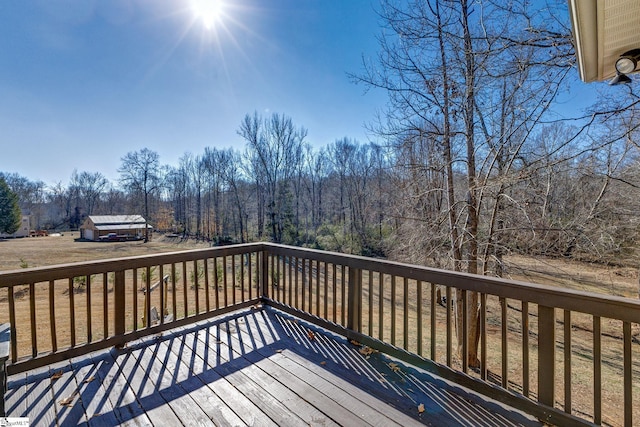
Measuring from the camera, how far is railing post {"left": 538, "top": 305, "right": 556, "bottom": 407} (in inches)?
72.9

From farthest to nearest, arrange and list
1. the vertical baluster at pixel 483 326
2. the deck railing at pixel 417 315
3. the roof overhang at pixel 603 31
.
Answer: the vertical baluster at pixel 483 326 → the deck railing at pixel 417 315 → the roof overhang at pixel 603 31

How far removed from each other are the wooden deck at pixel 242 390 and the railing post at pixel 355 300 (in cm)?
20

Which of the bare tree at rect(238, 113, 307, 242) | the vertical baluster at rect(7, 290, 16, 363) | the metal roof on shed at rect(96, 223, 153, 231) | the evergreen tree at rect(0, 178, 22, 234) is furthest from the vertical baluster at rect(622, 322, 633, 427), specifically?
the evergreen tree at rect(0, 178, 22, 234)

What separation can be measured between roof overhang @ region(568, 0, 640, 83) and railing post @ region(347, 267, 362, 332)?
2400mm

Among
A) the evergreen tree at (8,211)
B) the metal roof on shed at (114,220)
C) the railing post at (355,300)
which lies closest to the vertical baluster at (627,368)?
the railing post at (355,300)

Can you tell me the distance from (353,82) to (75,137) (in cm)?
1875

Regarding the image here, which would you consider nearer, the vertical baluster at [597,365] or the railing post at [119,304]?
the vertical baluster at [597,365]

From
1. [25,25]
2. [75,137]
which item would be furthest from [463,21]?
[75,137]

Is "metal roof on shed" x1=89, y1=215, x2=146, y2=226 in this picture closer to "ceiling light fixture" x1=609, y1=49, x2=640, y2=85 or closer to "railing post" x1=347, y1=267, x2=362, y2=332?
"railing post" x1=347, y1=267, x2=362, y2=332

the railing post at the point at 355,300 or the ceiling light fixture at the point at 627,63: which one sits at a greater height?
the ceiling light fixture at the point at 627,63

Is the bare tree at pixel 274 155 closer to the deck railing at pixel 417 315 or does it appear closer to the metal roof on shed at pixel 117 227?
the metal roof on shed at pixel 117 227

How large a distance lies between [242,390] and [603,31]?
3.38 metres

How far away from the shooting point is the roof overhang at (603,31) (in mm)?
1522

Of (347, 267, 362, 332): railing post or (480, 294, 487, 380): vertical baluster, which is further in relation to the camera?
(347, 267, 362, 332): railing post
